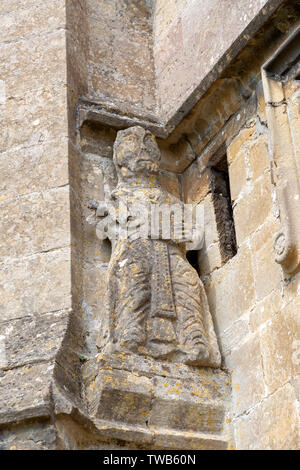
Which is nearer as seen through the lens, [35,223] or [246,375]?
[246,375]

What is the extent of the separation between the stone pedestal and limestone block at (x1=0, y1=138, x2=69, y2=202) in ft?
3.56

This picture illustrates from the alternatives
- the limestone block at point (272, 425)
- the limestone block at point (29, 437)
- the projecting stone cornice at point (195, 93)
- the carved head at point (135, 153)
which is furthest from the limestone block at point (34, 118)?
the limestone block at point (272, 425)

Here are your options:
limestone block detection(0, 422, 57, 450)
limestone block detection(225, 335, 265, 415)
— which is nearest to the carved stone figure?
limestone block detection(225, 335, 265, 415)

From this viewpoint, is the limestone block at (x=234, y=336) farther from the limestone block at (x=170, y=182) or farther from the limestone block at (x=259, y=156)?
the limestone block at (x=170, y=182)

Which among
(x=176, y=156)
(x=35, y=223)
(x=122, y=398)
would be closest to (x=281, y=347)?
(x=122, y=398)

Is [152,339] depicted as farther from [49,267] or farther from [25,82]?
[25,82]

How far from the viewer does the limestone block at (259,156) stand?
5145mm

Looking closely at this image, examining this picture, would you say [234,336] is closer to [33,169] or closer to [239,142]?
[239,142]

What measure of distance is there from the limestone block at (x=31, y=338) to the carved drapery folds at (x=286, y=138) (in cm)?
113

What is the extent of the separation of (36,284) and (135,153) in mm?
995

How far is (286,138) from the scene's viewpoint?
16.0 ft

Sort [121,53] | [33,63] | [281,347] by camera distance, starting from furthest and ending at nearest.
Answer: [121,53] → [33,63] → [281,347]

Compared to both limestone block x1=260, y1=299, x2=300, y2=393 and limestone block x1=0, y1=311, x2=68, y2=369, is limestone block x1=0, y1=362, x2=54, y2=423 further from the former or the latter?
limestone block x1=260, y1=299, x2=300, y2=393
